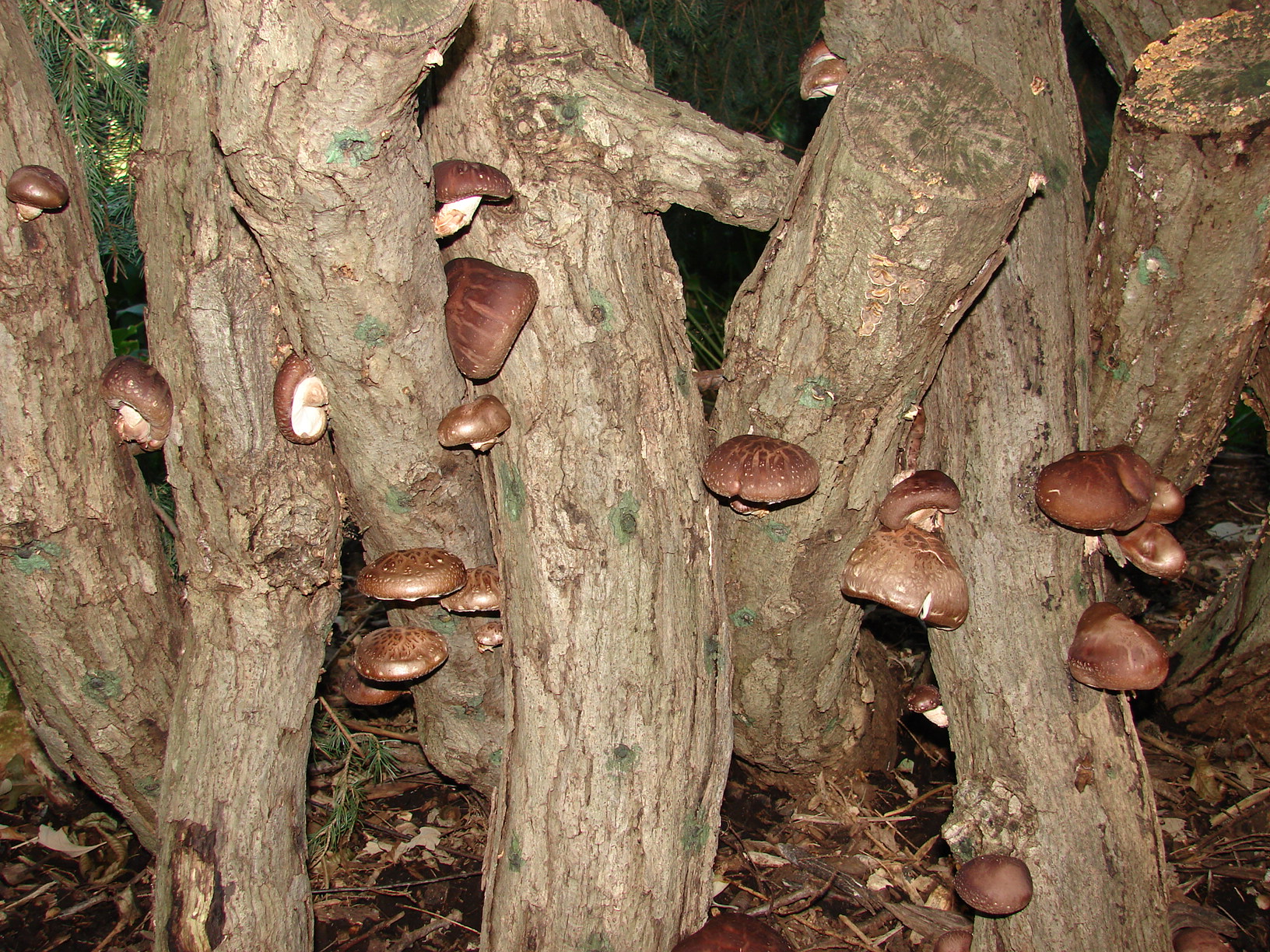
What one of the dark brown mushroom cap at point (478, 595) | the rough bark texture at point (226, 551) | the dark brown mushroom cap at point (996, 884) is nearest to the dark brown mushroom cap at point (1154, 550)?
the dark brown mushroom cap at point (996, 884)

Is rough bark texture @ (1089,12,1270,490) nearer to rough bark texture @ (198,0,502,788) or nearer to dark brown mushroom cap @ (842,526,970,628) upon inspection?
dark brown mushroom cap @ (842,526,970,628)

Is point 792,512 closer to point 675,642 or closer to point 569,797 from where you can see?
point 675,642

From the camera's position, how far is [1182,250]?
339cm

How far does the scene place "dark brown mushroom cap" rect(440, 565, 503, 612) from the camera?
325cm

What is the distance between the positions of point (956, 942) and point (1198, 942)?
2.70 feet

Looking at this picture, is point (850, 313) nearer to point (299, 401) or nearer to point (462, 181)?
point (462, 181)

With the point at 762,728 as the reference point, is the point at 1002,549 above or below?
above

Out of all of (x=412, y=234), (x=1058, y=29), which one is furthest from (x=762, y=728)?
(x=1058, y=29)

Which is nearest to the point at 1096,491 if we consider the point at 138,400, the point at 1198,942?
the point at 1198,942

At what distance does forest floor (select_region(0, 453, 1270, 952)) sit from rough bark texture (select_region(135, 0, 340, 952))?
72 centimetres

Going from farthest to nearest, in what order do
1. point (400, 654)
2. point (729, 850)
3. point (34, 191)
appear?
point (729, 850) → point (400, 654) → point (34, 191)

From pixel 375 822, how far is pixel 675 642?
2.21 meters

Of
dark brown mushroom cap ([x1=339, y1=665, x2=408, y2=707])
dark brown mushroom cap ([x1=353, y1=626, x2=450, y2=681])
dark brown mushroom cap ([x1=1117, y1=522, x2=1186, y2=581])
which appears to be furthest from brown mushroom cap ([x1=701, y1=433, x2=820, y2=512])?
dark brown mushroom cap ([x1=339, y1=665, x2=408, y2=707])

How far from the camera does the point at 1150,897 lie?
9.66 ft
